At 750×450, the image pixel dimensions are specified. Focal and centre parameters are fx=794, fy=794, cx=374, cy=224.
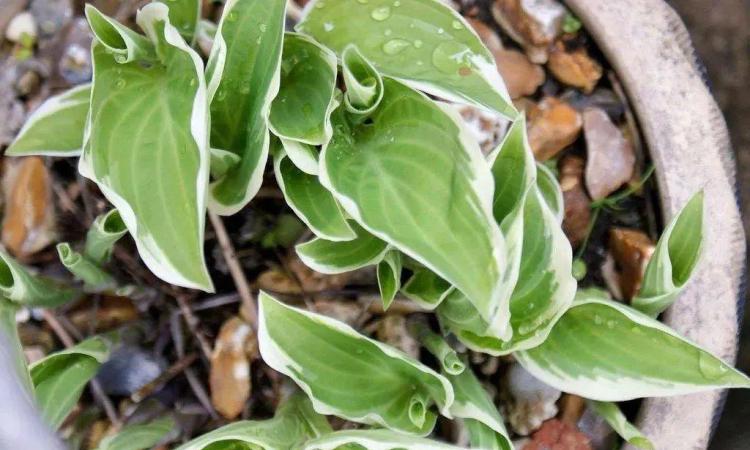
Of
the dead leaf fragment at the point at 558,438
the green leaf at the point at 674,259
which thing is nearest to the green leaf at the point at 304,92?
the green leaf at the point at 674,259

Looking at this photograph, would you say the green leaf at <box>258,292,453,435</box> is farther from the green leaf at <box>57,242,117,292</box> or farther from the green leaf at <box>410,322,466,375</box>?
the green leaf at <box>57,242,117,292</box>

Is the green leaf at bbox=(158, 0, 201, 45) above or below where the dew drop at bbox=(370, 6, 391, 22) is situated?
below

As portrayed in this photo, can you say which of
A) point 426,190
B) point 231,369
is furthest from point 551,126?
point 231,369

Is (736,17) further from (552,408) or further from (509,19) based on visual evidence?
(552,408)

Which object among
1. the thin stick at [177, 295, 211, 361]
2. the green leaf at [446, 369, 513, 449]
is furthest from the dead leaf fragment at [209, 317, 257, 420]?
the green leaf at [446, 369, 513, 449]

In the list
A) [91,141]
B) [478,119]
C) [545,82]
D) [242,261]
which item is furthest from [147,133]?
[545,82]

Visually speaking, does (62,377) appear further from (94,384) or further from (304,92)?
(304,92)

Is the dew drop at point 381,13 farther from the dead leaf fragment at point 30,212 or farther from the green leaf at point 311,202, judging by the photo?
the dead leaf fragment at point 30,212
